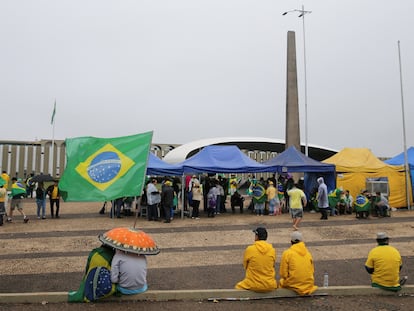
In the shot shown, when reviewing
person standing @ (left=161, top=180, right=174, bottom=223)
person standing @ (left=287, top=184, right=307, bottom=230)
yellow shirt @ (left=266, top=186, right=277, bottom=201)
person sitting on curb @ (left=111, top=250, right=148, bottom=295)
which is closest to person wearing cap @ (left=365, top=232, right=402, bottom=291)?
person sitting on curb @ (left=111, top=250, right=148, bottom=295)

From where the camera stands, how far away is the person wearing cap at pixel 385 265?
18.6ft

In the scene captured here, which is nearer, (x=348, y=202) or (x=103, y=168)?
(x=103, y=168)

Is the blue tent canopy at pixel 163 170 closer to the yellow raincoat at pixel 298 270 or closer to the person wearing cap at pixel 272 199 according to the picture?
the person wearing cap at pixel 272 199

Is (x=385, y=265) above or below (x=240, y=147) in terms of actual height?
below

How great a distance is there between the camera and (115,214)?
16.0 metres

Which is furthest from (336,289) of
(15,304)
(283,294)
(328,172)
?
(328,172)

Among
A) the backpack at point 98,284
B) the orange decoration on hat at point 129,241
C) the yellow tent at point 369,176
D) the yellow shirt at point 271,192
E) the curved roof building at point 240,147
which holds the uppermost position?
the curved roof building at point 240,147

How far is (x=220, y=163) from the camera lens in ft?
53.0

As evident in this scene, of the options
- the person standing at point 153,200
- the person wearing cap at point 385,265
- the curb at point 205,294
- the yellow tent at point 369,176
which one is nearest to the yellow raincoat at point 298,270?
the curb at point 205,294

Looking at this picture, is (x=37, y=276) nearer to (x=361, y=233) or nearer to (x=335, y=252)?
(x=335, y=252)

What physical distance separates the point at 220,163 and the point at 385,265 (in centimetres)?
1075

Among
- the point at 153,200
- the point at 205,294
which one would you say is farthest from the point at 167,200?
the point at 205,294

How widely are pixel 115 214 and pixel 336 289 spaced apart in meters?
11.7

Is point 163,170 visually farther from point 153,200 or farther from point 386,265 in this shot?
point 386,265
